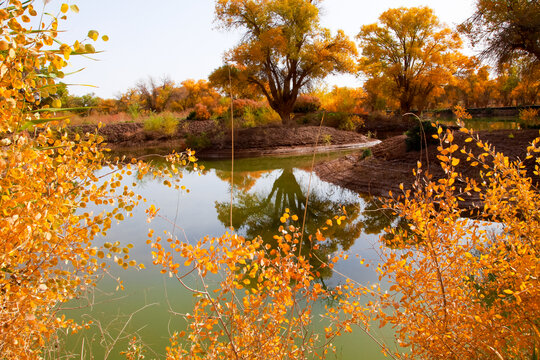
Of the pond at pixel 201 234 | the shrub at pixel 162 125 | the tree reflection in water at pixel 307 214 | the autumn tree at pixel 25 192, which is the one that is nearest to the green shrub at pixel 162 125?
the shrub at pixel 162 125

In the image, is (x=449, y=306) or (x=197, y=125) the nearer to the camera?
(x=449, y=306)

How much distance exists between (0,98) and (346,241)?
174 inches

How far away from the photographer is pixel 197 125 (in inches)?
836

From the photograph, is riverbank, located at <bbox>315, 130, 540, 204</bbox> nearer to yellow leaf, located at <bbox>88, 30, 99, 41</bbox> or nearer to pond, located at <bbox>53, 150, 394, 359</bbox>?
pond, located at <bbox>53, 150, 394, 359</bbox>

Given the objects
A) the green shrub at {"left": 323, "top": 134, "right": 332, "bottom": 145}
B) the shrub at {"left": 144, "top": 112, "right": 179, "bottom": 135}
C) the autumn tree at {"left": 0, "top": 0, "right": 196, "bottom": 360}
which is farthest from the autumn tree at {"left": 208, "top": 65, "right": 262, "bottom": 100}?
the autumn tree at {"left": 0, "top": 0, "right": 196, "bottom": 360}

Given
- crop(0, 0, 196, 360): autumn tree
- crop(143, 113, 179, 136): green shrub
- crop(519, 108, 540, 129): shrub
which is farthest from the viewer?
crop(143, 113, 179, 136): green shrub

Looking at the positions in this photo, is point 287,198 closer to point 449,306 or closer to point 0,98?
point 449,306

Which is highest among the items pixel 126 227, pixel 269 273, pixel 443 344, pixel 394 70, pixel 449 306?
pixel 394 70

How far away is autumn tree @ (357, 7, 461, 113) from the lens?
23.6 metres

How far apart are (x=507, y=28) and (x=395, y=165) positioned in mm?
5416

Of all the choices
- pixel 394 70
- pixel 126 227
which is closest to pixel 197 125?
pixel 394 70

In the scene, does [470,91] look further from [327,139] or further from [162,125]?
[162,125]

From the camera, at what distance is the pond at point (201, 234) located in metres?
2.79

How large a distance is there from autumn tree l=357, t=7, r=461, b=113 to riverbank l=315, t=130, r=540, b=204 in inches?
602
